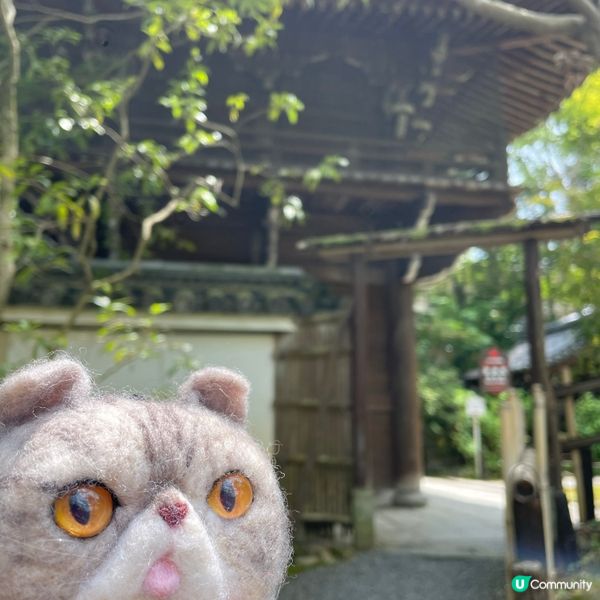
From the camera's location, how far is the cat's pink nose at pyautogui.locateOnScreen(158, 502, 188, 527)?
3.14 feet

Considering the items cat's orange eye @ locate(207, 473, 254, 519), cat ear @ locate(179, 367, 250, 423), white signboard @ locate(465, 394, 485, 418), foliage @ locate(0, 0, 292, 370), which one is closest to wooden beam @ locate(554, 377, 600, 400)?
foliage @ locate(0, 0, 292, 370)

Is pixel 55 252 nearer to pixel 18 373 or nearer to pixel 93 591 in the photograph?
pixel 18 373

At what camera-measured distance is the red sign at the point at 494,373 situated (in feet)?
25.5

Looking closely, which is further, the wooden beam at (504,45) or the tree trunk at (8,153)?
the wooden beam at (504,45)

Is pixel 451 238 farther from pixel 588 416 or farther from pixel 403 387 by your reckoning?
pixel 588 416

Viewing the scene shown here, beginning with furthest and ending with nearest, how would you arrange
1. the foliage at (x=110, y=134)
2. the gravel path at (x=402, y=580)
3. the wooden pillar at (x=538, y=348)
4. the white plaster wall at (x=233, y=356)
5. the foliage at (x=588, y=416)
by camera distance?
the foliage at (x=588, y=416)
the white plaster wall at (x=233, y=356)
the wooden pillar at (x=538, y=348)
the gravel path at (x=402, y=580)
the foliage at (x=110, y=134)

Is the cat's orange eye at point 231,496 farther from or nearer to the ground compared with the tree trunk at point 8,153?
nearer to the ground

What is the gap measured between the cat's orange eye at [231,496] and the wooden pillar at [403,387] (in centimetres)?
728

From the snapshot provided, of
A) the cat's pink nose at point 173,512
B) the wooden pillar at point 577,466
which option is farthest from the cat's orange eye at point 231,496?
the wooden pillar at point 577,466

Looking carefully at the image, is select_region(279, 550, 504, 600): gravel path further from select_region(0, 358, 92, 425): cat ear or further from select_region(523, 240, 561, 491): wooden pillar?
select_region(0, 358, 92, 425): cat ear

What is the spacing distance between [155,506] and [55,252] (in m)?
3.38

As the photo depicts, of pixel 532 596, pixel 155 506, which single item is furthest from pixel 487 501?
pixel 155 506

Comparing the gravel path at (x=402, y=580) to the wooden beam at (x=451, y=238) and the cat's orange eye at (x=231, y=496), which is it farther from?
the cat's orange eye at (x=231, y=496)

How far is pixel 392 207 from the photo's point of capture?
747cm
